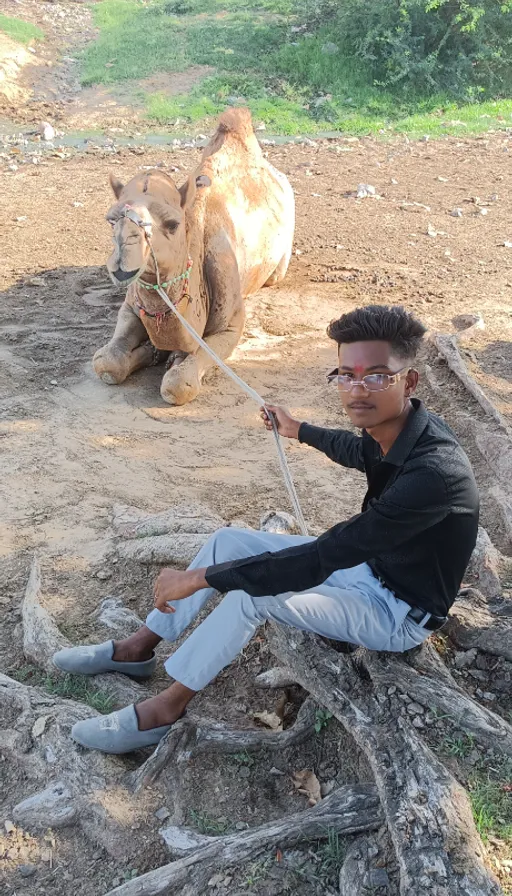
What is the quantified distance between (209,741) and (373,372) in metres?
1.44

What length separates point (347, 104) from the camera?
16422 mm

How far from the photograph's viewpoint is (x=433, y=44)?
17.8 metres

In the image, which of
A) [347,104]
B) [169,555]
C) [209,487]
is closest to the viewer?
[169,555]

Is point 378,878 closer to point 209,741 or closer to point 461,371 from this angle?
point 209,741

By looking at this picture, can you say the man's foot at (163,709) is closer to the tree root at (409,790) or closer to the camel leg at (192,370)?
the tree root at (409,790)

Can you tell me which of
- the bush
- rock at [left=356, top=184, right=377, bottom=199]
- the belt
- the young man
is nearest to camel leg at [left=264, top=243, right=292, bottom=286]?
rock at [left=356, top=184, right=377, bottom=199]

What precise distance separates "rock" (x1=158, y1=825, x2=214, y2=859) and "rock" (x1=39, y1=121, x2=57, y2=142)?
43.9 ft

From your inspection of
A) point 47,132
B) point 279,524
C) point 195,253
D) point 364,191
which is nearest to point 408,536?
point 279,524

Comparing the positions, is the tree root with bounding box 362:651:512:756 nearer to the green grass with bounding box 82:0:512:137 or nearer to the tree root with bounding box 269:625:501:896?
the tree root with bounding box 269:625:501:896

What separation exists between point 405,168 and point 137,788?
10.9m

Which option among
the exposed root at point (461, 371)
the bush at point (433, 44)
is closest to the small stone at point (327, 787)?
the exposed root at point (461, 371)

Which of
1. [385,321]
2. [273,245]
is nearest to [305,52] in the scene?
[273,245]

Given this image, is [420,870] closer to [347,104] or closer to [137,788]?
[137,788]

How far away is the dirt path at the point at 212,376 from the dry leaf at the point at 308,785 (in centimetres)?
6
